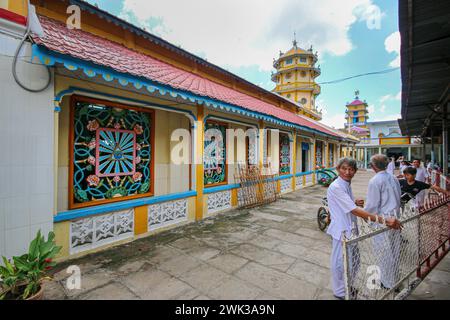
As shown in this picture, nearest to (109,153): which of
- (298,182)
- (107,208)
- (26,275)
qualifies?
(107,208)

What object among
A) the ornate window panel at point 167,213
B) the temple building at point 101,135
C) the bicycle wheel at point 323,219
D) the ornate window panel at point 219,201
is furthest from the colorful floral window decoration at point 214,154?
the bicycle wheel at point 323,219

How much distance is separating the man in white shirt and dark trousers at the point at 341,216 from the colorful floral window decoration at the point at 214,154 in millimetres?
4418

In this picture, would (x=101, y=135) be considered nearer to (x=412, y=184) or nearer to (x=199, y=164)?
(x=199, y=164)

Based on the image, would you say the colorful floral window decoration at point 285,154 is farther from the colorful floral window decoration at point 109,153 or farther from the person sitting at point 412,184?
the colorful floral window decoration at point 109,153

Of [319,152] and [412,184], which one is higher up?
[319,152]

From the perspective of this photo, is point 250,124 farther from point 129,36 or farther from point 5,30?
point 5,30

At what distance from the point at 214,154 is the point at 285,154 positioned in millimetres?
4666

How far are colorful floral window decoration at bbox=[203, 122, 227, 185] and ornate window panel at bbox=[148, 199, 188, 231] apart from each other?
1.39m

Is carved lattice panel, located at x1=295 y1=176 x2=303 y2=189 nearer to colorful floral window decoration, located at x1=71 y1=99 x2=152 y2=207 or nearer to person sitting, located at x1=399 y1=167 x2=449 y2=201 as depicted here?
person sitting, located at x1=399 y1=167 x2=449 y2=201

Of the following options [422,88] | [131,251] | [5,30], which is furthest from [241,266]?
[422,88]

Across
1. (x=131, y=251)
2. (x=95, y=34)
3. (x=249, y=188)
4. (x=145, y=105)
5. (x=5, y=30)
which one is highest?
(x=95, y=34)

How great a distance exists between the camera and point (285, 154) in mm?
10062
